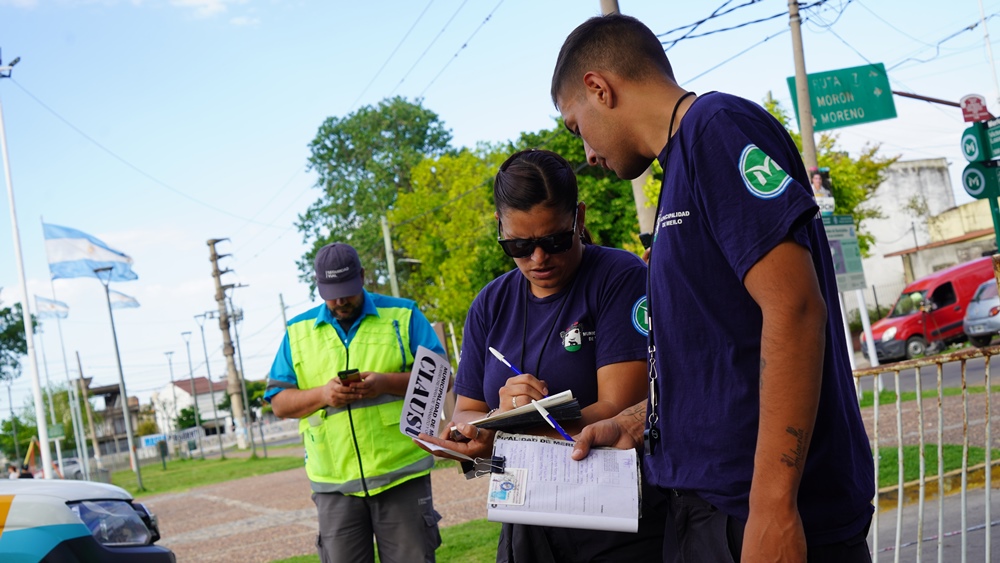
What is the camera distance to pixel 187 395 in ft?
430

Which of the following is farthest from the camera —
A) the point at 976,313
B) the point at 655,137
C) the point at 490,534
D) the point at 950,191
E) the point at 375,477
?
the point at 950,191

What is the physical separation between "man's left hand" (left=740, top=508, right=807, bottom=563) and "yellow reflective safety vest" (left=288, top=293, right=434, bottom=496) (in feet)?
9.62

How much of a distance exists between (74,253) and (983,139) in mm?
27474

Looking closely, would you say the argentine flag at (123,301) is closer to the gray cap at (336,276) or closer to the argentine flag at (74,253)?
the argentine flag at (74,253)

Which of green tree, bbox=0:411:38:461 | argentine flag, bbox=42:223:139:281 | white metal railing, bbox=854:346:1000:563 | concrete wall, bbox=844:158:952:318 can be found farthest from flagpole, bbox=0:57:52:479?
green tree, bbox=0:411:38:461

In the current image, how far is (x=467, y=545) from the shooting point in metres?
8.29

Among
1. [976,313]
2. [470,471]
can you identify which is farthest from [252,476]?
[470,471]

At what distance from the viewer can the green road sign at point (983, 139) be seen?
9672 millimetres

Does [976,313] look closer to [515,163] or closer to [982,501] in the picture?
[982,501]

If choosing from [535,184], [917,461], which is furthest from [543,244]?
[917,461]

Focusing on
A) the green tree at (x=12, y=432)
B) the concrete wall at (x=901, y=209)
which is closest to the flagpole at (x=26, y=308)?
the concrete wall at (x=901, y=209)

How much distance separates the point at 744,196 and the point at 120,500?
4.87 metres

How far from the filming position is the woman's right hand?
2684 mm

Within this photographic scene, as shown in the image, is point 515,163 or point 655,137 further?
point 515,163
